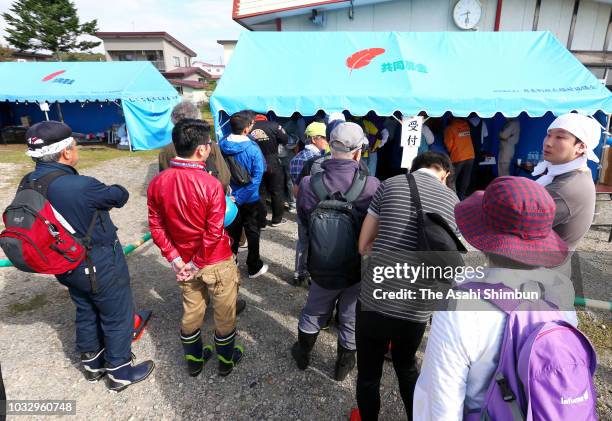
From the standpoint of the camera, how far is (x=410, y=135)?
5.50 metres

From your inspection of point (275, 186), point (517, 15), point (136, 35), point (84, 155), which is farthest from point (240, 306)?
point (136, 35)

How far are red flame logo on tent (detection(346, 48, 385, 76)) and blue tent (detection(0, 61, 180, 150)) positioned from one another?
9.91 meters

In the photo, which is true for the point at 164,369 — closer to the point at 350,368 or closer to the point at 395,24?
the point at 350,368

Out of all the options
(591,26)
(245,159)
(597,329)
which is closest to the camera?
(597,329)

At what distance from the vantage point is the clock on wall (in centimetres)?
854

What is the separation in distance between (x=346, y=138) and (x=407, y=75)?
14.4 ft

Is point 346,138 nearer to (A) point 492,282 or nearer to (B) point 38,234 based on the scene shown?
(A) point 492,282

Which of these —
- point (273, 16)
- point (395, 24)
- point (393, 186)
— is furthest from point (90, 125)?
point (393, 186)

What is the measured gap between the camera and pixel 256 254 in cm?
391

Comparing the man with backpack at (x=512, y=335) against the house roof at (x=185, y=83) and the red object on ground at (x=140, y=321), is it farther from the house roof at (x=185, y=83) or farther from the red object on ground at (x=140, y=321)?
the house roof at (x=185, y=83)

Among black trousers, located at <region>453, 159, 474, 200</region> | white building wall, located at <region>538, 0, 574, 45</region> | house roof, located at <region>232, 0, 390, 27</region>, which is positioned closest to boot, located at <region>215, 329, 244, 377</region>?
black trousers, located at <region>453, 159, 474, 200</region>

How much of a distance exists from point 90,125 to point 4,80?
131 inches

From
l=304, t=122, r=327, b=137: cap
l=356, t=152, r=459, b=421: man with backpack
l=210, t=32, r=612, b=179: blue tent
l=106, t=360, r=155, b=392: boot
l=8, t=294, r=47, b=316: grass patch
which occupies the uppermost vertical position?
l=210, t=32, r=612, b=179: blue tent

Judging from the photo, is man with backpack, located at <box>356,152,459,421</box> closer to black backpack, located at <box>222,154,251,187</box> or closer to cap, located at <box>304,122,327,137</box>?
cap, located at <box>304,122,327,137</box>
